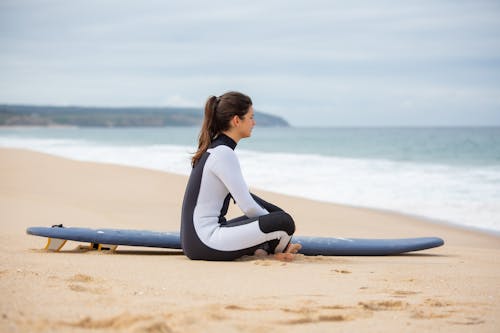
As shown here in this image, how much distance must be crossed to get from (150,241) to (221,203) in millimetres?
849

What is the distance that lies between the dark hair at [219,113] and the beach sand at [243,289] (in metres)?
0.87

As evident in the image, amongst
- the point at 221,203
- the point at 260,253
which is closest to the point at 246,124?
the point at 221,203

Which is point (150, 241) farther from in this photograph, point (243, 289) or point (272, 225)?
point (243, 289)

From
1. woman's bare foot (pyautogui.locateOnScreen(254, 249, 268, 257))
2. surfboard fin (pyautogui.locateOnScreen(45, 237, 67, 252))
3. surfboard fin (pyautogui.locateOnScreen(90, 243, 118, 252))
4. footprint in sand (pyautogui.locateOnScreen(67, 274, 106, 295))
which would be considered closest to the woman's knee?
woman's bare foot (pyautogui.locateOnScreen(254, 249, 268, 257))

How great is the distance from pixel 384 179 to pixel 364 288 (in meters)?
9.90

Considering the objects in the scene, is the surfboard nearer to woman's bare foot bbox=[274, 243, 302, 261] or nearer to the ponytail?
woman's bare foot bbox=[274, 243, 302, 261]

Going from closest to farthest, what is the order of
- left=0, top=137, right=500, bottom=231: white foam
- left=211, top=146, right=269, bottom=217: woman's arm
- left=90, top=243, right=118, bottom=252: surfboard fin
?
left=211, top=146, right=269, bottom=217: woman's arm, left=90, top=243, right=118, bottom=252: surfboard fin, left=0, top=137, right=500, bottom=231: white foam

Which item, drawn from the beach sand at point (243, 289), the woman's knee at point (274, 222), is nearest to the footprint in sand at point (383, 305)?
the beach sand at point (243, 289)

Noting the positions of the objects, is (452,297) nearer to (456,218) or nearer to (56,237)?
(56,237)

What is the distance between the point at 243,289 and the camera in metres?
3.75

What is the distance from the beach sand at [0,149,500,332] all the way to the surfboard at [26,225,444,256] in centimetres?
9

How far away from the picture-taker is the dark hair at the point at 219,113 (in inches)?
185

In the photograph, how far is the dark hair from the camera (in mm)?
4691

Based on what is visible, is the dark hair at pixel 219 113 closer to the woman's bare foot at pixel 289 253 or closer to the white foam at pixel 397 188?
the woman's bare foot at pixel 289 253
